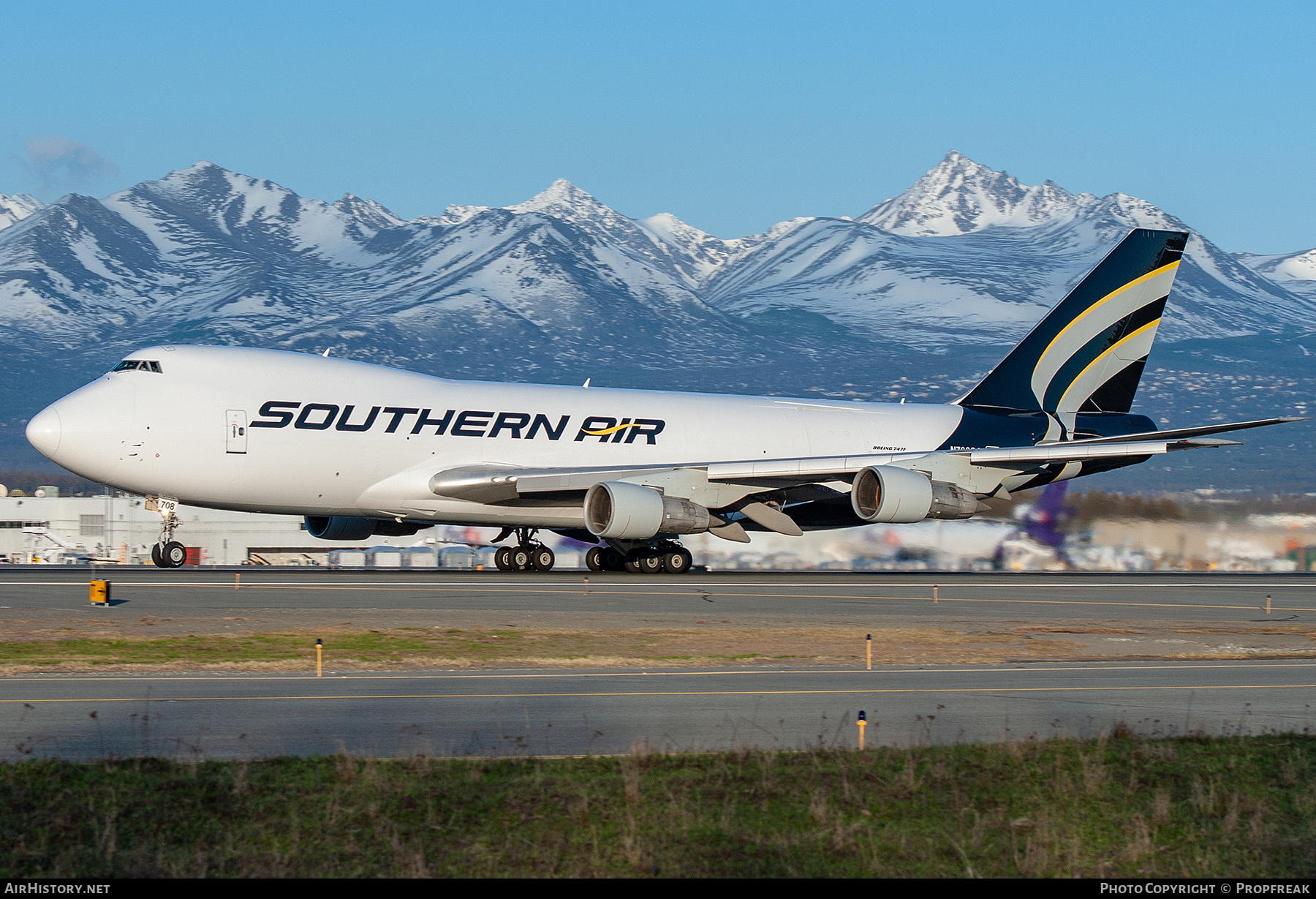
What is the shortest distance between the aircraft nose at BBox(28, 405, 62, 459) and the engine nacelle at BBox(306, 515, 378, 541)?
7.90m

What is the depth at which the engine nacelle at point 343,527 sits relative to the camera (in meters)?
39.5

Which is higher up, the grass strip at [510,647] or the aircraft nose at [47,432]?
the aircraft nose at [47,432]

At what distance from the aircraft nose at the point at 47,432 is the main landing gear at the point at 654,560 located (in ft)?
49.8

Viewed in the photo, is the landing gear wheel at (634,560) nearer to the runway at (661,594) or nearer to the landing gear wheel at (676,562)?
the landing gear wheel at (676,562)

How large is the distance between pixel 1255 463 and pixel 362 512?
186358 mm

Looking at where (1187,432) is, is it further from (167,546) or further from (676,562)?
(167,546)

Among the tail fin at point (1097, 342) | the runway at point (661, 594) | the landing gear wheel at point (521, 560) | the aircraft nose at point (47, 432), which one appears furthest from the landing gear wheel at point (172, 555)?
the tail fin at point (1097, 342)

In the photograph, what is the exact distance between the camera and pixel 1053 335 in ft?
148

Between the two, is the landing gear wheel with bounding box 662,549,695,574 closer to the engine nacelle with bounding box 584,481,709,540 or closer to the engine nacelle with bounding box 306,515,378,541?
the engine nacelle with bounding box 584,481,709,540

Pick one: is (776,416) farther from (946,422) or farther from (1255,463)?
(1255,463)

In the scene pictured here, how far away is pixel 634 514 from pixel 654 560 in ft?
15.7

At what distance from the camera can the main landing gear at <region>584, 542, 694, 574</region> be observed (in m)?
40.3

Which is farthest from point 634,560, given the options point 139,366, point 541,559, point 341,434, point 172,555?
point 139,366

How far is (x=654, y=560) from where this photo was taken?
40281 mm
